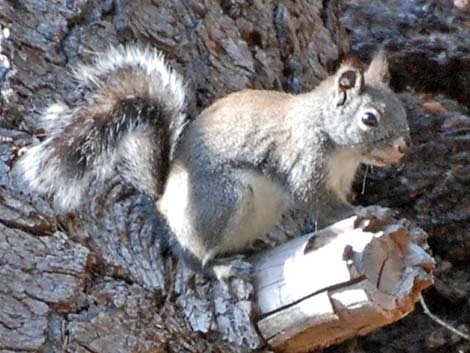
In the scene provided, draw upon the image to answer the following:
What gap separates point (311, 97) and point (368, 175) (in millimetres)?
552

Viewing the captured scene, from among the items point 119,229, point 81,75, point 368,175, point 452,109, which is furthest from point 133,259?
point 452,109

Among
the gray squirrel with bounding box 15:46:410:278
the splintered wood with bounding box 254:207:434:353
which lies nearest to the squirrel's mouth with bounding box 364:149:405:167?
the gray squirrel with bounding box 15:46:410:278

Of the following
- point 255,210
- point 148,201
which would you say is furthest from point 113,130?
point 255,210

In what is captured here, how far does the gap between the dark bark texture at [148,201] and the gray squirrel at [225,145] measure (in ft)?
0.30

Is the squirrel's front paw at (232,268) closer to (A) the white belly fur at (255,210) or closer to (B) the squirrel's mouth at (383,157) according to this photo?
(A) the white belly fur at (255,210)

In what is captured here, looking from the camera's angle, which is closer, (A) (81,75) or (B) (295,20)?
(A) (81,75)

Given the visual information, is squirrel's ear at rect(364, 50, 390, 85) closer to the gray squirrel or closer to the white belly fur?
the gray squirrel

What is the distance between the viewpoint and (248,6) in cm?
310

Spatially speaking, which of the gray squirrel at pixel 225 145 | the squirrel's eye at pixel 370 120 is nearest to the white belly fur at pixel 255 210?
the gray squirrel at pixel 225 145

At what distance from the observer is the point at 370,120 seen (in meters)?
2.58

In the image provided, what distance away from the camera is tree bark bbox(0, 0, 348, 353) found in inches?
85.8

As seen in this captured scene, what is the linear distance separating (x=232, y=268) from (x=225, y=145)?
1.10 feet

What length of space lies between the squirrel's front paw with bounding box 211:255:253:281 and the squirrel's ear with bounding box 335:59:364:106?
1.71 ft

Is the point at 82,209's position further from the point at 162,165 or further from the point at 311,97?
the point at 311,97
